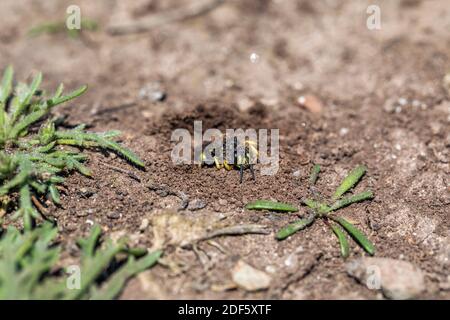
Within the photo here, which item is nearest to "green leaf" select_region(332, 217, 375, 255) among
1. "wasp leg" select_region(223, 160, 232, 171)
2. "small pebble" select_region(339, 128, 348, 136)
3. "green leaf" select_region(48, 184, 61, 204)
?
"wasp leg" select_region(223, 160, 232, 171)

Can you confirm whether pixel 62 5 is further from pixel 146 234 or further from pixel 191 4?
pixel 146 234

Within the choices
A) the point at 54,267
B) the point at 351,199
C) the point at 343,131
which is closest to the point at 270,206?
the point at 351,199

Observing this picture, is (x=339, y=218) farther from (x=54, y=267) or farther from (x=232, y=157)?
(x=54, y=267)

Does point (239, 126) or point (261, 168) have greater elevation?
point (239, 126)

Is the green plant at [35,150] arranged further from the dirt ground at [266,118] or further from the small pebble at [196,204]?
the small pebble at [196,204]

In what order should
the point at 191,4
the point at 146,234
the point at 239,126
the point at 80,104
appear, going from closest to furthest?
the point at 146,234 → the point at 239,126 → the point at 80,104 → the point at 191,4
